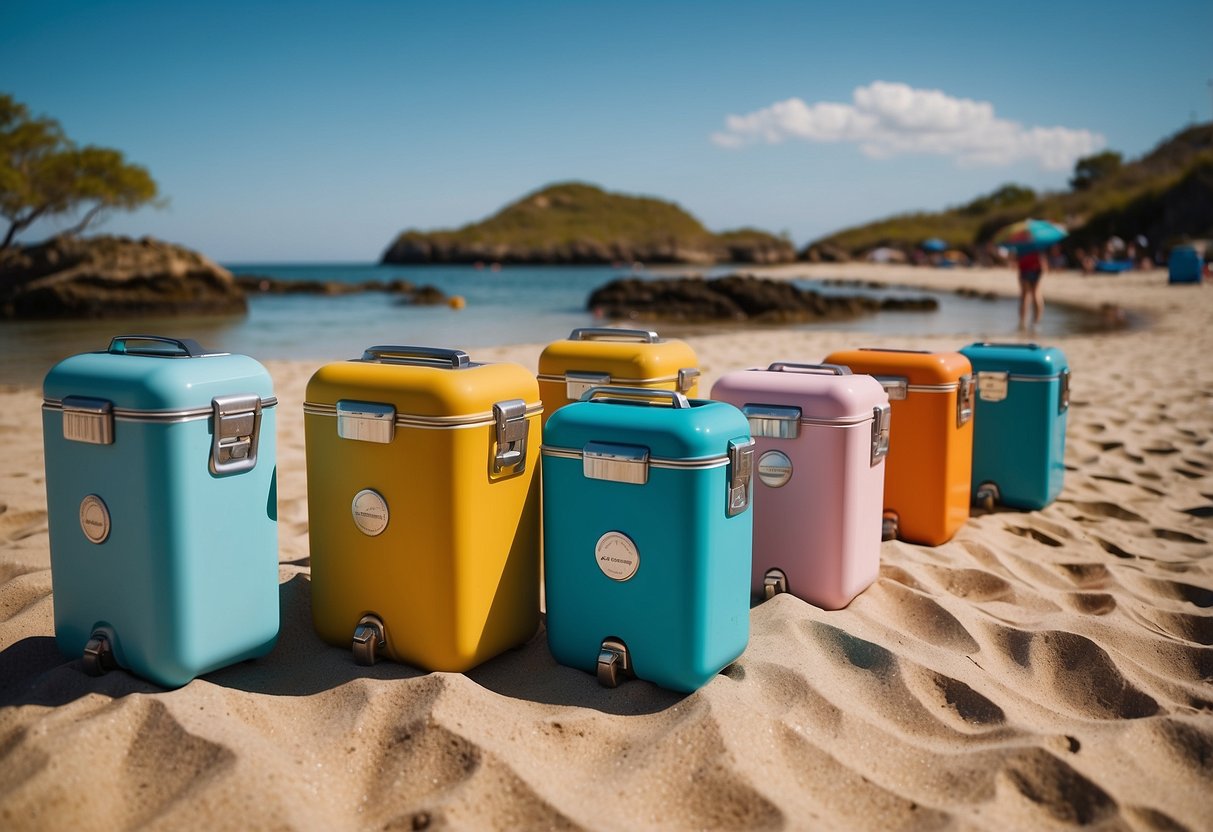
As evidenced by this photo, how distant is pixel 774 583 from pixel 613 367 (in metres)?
0.99

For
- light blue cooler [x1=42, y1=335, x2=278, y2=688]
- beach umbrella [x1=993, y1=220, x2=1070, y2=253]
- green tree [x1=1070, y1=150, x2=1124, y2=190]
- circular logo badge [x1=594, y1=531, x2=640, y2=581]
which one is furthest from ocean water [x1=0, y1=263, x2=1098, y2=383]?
green tree [x1=1070, y1=150, x2=1124, y2=190]

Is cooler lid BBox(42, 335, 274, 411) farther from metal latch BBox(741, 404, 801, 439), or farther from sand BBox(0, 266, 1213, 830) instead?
metal latch BBox(741, 404, 801, 439)

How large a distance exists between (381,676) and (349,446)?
2.23 feet

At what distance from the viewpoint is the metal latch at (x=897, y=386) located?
386 cm

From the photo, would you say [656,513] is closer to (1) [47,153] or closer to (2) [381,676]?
(2) [381,676]

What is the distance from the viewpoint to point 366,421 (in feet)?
8.61

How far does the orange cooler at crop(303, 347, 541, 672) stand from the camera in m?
2.55

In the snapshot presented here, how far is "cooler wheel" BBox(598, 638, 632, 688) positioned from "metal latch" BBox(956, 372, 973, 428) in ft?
6.79

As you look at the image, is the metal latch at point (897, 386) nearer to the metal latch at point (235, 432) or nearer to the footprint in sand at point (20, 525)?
the metal latch at point (235, 432)

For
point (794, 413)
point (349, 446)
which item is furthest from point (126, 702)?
point (794, 413)

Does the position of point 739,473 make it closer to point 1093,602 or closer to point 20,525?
point 1093,602

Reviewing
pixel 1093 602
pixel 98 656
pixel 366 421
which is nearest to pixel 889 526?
pixel 1093 602

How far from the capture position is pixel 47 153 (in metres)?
28.3

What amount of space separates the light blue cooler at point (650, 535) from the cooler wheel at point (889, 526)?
4.90ft
